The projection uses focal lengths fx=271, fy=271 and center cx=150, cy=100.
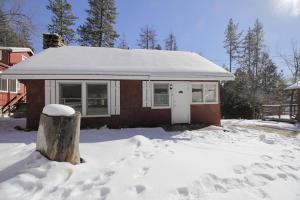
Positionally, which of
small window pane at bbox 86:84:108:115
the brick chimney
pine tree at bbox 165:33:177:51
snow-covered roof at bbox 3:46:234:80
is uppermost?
pine tree at bbox 165:33:177:51

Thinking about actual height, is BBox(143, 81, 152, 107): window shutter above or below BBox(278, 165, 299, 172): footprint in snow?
above

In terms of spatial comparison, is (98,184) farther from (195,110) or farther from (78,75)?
(195,110)

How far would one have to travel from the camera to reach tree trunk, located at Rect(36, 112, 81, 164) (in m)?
5.08

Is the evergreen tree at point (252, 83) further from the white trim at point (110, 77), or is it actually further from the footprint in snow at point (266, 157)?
the footprint in snow at point (266, 157)

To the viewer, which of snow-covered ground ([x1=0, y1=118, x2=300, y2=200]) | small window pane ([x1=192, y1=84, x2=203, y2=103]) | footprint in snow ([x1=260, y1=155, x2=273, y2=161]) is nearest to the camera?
snow-covered ground ([x1=0, y1=118, x2=300, y2=200])

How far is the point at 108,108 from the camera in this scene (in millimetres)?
11781

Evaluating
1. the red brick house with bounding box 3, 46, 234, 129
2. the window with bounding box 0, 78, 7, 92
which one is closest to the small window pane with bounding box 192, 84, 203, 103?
the red brick house with bounding box 3, 46, 234, 129

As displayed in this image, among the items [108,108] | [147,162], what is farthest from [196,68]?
[147,162]

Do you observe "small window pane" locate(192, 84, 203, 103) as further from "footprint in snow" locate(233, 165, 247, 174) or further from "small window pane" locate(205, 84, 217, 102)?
"footprint in snow" locate(233, 165, 247, 174)

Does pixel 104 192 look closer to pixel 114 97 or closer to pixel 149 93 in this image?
pixel 114 97

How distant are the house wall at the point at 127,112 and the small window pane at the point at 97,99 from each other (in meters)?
0.31

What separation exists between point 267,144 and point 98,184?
20.6ft

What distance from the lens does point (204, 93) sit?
12969 millimetres

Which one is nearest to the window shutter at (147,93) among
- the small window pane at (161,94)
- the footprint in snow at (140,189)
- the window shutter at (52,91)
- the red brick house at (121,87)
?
the red brick house at (121,87)
